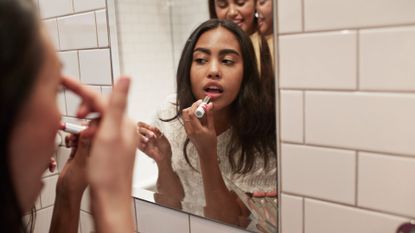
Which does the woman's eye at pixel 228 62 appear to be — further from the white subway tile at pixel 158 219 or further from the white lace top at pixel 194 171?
the white subway tile at pixel 158 219

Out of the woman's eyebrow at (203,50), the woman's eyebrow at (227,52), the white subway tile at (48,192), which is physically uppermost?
the woman's eyebrow at (203,50)

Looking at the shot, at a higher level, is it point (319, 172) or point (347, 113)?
point (347, 113)

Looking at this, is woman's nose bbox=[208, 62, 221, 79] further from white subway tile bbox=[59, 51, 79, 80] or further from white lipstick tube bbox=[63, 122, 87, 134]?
white subway tile bbox=[59, 51, 79, 80]

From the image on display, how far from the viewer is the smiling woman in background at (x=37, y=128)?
0.36 m

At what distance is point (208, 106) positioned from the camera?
30.6 inches

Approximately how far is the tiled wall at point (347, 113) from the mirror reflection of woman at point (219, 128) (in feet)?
0.17

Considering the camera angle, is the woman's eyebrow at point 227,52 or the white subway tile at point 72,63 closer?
the woman's eyebrow at point 227,52

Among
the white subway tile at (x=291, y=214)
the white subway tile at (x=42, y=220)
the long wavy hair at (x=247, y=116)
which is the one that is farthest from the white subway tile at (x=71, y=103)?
the white subway tile at (x=291, y=214)

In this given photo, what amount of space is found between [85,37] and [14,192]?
724 mm

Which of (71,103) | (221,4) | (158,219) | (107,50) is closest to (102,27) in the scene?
(107,50)

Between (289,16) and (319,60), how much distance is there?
0.09m

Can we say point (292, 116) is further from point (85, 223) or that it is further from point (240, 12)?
point (85, 223)

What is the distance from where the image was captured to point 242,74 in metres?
0.73

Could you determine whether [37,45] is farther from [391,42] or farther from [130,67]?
[130,67]
